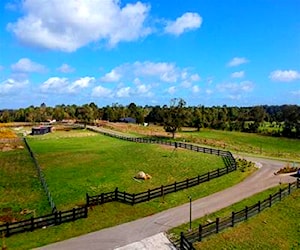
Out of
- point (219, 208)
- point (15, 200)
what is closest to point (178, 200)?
point (219, 208)

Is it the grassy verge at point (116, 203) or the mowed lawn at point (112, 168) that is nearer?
the grassy verge at point (116, 203)

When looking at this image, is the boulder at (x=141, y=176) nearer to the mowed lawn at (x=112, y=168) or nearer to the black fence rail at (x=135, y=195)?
the mowed lawn at (x=112, y=168)

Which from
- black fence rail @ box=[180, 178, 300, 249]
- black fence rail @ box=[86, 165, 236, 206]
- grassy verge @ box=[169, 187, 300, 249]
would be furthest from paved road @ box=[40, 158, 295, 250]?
black fence rail @ box=[86, 165, 236, 206]

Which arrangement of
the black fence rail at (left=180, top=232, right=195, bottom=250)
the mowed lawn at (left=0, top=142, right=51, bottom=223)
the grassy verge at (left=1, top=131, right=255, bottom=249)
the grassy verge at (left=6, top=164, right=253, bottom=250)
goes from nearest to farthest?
the black fence rail at (left=180, top=232, right=195, bottom=250) < the grassy verge at (left=6, top=164, right=253, bottom=250) < the grassy verge at (left=1, top=131, right=255, bottom=249) < the mowed lawn at (left=0, top=142, right=51, bottom=223)

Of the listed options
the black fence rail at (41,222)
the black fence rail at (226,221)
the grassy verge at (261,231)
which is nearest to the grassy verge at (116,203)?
the black fence rail at (41,222)

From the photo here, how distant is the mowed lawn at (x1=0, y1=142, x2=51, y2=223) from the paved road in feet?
26.2

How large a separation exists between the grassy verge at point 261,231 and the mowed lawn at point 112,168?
11170mm

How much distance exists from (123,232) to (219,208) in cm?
930

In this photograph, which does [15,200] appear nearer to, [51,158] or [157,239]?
[157,239]

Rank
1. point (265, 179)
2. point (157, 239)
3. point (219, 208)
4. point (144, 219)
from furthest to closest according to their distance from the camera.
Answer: point (265, 179) → point (219, 208) → point (144, 219) → point (157, 239)

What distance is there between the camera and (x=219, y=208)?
29.1m

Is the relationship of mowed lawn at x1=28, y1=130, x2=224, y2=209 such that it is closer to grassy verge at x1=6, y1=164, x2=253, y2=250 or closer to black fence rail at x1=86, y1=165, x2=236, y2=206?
black fence rail at x1=86, y1=165, x2=236, y2=206

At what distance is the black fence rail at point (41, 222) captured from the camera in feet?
78.8

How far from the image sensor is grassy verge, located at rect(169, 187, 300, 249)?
912 inches
